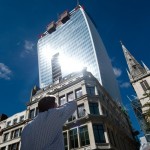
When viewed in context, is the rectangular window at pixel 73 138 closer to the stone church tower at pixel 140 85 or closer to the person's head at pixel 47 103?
the stone church tower at pixel 140 85

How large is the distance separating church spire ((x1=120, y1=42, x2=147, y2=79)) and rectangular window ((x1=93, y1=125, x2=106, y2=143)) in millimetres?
21342

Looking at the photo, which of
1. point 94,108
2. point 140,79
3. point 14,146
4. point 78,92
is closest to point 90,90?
point 78,92

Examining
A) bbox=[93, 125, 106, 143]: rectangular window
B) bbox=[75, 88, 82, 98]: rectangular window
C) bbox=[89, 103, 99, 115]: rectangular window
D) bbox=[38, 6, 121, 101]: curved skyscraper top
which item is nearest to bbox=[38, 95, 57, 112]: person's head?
bbox=[93, 125, 106, 143]: rectangular window

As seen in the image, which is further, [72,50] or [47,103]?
[72,50]

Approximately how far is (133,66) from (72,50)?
2626 inches

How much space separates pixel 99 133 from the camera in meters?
24.0

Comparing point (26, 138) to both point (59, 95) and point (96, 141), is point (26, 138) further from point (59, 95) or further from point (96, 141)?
point (59, 95)

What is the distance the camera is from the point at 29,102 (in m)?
36.4

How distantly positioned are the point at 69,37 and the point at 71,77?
297 feet

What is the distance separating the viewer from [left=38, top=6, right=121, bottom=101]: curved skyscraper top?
92162mm

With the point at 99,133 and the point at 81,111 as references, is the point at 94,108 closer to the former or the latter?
the point at 81,111

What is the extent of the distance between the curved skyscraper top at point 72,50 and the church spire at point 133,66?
25800 mm

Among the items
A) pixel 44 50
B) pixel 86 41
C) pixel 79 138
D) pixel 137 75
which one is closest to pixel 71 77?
pixel 79 138

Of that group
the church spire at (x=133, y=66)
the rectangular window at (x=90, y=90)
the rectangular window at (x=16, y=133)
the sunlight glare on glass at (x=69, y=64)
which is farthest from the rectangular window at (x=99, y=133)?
the sunlight glare on glass at (x=69, y=64)
